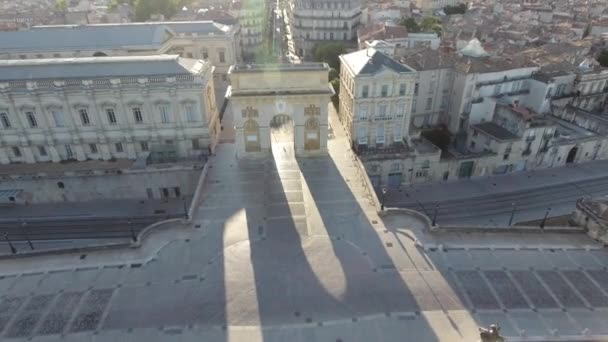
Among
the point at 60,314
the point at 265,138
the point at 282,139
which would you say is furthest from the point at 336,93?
the point at 60,314

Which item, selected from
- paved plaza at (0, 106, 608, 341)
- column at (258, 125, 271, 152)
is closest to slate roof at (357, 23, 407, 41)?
column at (258, 125, 271, 152)

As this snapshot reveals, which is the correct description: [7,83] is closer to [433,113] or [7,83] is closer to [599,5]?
[433,113]

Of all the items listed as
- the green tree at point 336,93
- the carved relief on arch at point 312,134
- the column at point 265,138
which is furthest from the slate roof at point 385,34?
the column at point 265,138

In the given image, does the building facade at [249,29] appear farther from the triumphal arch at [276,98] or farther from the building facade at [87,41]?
the triumphal arch at [276,98]

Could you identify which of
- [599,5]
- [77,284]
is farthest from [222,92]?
[599,5]

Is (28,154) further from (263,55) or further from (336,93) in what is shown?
(263,55)
